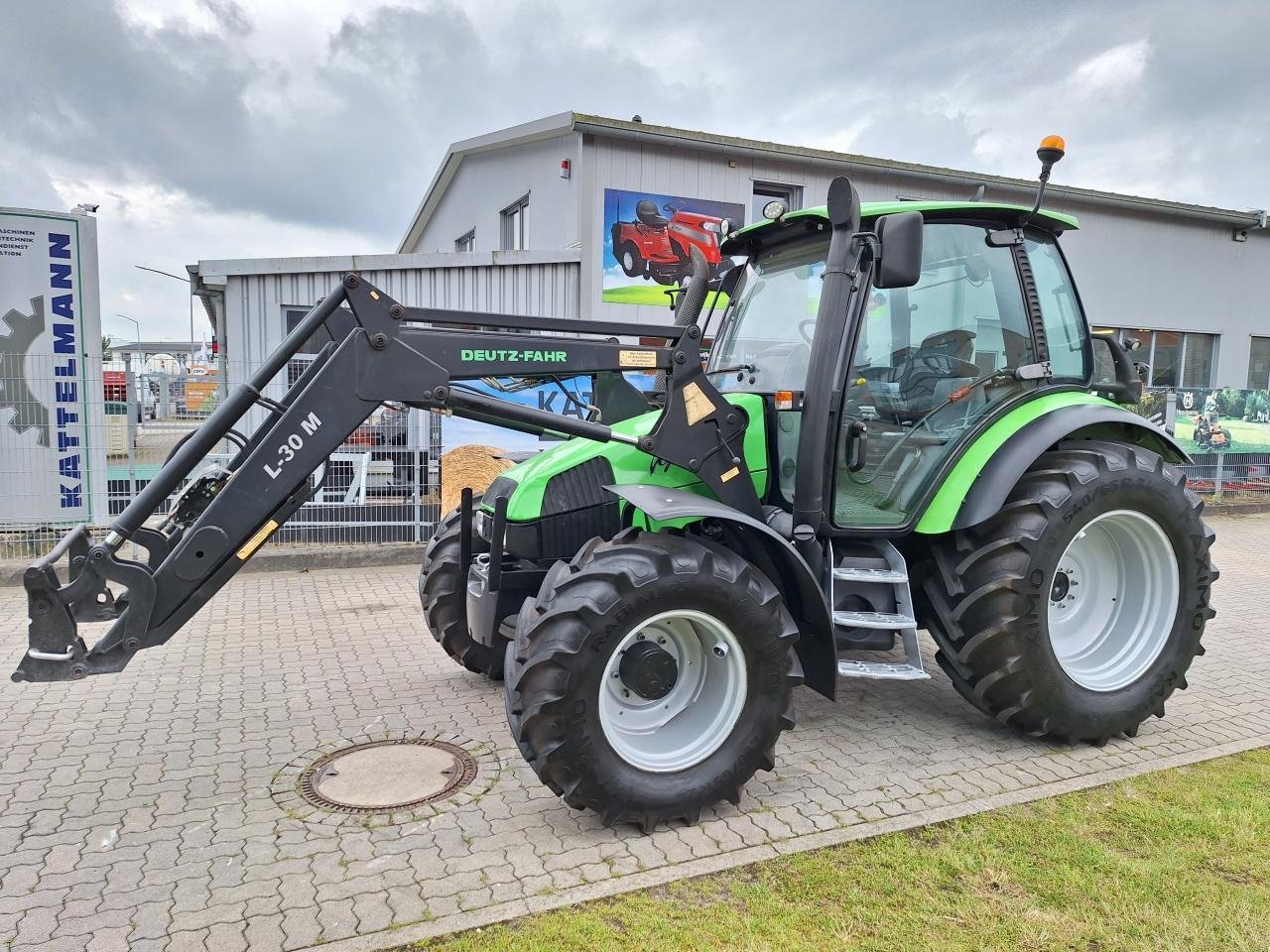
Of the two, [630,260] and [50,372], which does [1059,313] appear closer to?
[630,260]

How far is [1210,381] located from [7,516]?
18.8 metres

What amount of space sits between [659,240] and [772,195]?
219 centimetres

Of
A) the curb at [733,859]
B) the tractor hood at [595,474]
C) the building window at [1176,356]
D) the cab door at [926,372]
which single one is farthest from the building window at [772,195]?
the curb at [733,859]

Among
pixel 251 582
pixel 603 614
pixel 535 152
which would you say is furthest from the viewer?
pixel 535 152

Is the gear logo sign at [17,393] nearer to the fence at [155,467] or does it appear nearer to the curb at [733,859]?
the fence at [155,467]

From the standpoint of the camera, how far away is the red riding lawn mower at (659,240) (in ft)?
38.6

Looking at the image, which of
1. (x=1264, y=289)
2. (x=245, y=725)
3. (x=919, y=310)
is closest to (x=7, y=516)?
(x=245, y=725)

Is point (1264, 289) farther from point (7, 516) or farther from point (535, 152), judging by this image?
point (7, 516)

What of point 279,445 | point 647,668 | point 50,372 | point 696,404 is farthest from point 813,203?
point 279,445

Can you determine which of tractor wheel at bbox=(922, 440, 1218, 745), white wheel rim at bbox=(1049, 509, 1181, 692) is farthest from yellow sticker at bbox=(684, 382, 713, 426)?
white wheel rim at bbox=(1049, 509, 1181, 692)

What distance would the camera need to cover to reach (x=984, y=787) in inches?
150

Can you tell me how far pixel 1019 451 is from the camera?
13.4ft

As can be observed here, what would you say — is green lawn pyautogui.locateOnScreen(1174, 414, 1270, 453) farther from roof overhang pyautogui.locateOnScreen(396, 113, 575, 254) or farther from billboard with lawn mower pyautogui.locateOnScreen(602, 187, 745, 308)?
roof overhang pyautogui.locateOnScreen(396, 113, 575, 254)

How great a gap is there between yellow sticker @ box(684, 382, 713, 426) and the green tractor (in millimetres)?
19
